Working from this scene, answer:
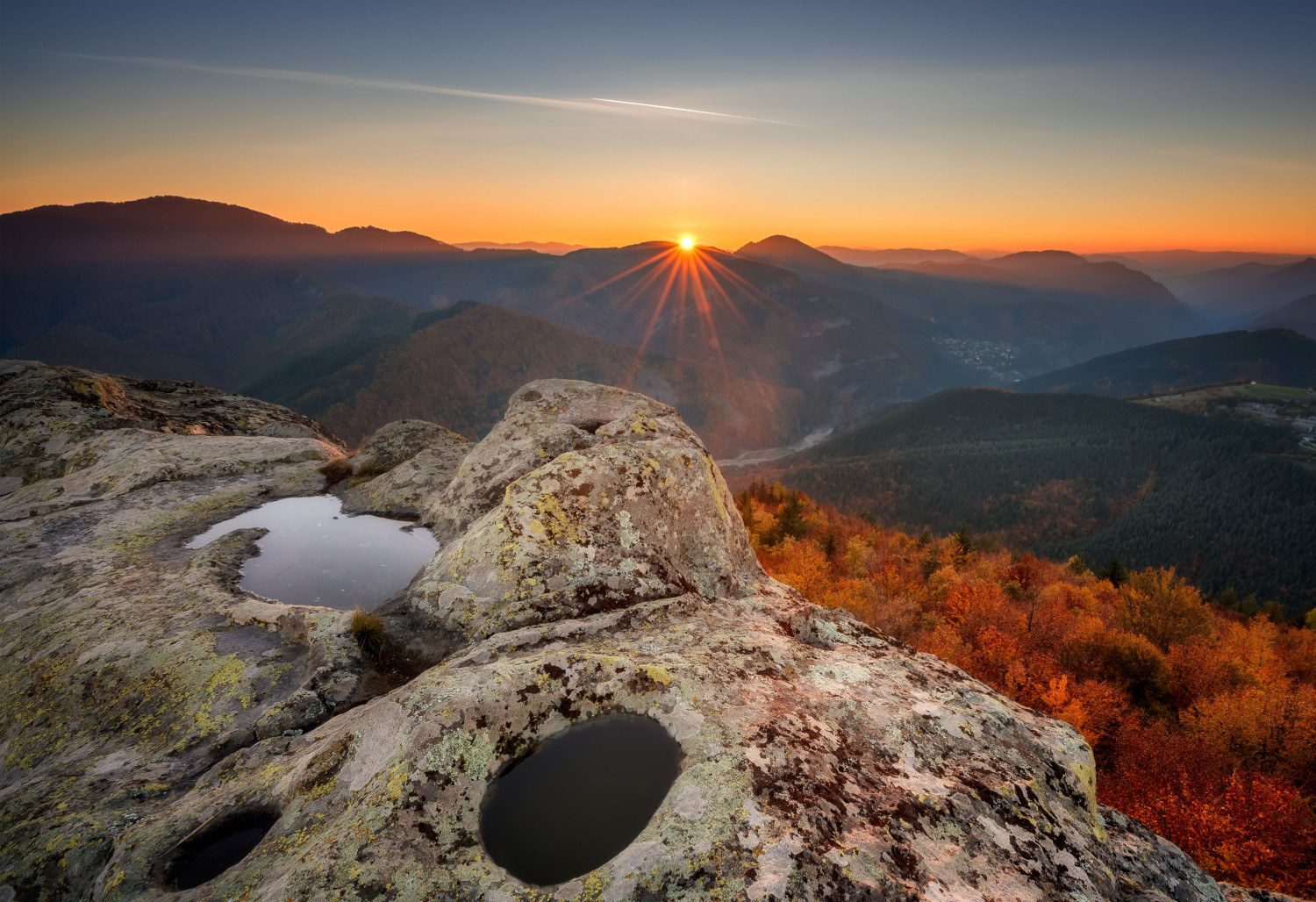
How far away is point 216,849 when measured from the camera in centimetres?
598

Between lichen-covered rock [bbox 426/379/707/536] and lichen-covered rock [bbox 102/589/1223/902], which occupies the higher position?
lichen-covered rock [bbox 426/379/707/536]

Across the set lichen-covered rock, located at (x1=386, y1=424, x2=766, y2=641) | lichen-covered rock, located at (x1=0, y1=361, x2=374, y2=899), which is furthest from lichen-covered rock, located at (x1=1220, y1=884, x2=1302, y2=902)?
lichen-covered rock, located at (x1=0, y1=361, x2=374, y2=899)

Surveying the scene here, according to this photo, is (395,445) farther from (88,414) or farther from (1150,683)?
(1150,683)

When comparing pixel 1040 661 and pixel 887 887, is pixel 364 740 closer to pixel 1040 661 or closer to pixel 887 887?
pixel 887 887

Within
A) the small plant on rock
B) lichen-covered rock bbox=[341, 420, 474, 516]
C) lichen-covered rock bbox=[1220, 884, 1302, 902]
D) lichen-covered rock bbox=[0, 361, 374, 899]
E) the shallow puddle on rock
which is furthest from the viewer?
A: lichen-covered rock bbox=[341, 420, 474, 516]

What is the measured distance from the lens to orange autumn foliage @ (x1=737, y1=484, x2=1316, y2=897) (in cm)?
1912

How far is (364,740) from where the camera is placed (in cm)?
629

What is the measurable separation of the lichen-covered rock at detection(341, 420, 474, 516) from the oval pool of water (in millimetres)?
12275

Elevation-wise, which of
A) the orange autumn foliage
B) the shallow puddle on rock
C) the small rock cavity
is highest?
the small rock cavity

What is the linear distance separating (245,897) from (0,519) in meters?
18.2

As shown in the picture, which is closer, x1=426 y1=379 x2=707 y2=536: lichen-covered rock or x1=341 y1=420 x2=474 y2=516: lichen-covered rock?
x1=426 y1=379 x2=707 y2=536: lichen-covered rock

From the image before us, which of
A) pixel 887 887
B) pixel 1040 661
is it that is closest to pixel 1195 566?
pixel 1040 661

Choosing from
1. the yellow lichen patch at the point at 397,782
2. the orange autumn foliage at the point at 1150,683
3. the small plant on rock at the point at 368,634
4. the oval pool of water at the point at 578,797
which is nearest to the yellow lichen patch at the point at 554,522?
the small plant on rock at the point at 368,634

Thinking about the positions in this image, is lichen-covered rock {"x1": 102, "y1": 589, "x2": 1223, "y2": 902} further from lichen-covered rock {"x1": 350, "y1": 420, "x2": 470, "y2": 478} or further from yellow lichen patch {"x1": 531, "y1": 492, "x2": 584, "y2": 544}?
lichen-covered rock {"x1": 350, "y1": 420, "x2": 470, "y2": 478}
